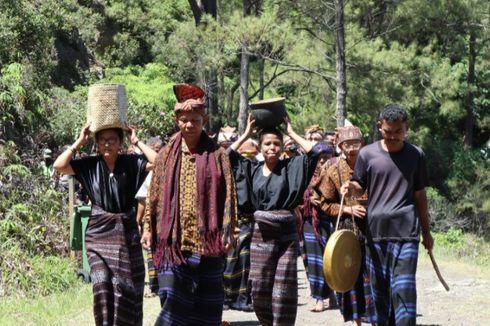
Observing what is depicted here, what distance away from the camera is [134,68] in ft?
102

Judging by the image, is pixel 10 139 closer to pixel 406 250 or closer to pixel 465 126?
pixel 406 250

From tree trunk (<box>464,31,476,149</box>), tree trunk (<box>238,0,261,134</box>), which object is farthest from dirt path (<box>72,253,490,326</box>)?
tree trunk (<box>464,31,476,149</box>)

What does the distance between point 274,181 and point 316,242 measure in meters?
2.85

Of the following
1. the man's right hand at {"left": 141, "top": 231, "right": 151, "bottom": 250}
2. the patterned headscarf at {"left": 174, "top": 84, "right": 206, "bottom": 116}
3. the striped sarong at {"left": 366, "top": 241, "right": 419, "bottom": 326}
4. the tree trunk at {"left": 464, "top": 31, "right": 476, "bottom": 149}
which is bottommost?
the striped sarong at {"left": 366, "top": 241, "right": 419, "bottom": 326}

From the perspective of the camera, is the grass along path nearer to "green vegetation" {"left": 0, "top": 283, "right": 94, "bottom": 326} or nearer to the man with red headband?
"green vegetation" {"left": 0, "top": 283, "right": 94, "bottom": 326}

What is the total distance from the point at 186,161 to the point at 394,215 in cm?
171

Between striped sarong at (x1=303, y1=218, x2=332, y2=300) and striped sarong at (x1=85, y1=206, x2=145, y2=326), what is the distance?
337cm

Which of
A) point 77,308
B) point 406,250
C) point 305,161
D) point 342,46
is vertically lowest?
point 77,308

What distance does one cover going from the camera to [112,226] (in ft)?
23.7

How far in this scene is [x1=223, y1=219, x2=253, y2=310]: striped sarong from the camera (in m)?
9.28

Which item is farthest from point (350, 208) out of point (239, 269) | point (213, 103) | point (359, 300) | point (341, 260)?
point (213, 103)

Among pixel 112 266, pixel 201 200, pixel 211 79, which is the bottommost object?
pixel 112 266

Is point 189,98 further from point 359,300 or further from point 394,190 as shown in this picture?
point 359,300

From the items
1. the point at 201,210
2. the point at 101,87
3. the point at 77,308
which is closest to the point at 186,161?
the point at 201,210
